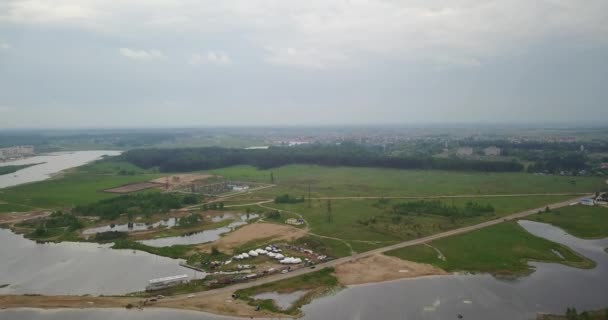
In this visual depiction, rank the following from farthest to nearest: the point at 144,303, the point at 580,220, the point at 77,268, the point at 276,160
Answer: the point at 276,160
the point at 580,220
the point at 77,268
the point at 144,303

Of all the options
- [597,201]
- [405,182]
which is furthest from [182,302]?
[405,182]

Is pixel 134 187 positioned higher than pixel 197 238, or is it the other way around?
pixel 134 187

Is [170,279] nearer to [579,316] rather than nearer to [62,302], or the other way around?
[62,302]

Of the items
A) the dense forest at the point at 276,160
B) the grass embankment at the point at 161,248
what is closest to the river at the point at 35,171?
the dense forest at the point at 276,160

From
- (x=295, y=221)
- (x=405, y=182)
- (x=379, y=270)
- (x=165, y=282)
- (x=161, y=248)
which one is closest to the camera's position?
(x=165, y=282)

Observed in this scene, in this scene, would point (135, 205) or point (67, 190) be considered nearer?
point (135, 205)

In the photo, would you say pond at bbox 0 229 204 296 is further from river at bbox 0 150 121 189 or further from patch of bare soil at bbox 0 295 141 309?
river at bbox 0 150 121 189

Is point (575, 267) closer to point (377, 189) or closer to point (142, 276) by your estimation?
point (142, 276)
